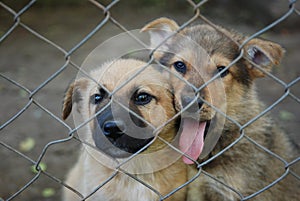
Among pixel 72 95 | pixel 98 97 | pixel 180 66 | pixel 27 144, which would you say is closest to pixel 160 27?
pixel 180 66

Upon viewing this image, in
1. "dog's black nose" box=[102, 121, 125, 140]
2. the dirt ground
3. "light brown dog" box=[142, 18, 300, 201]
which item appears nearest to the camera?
"dog's black nose" box=[102, 121, 125, 140]

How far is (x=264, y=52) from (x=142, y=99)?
0.93m

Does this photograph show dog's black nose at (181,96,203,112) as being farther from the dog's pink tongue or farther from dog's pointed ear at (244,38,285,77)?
dog's pointed ear at (244,38,285,77)

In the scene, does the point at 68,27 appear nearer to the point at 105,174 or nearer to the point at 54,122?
the point at 54,122

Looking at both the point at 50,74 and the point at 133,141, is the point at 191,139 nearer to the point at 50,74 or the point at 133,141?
the point at 133,141

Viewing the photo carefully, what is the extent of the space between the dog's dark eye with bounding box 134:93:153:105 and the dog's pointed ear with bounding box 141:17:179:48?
0.51m

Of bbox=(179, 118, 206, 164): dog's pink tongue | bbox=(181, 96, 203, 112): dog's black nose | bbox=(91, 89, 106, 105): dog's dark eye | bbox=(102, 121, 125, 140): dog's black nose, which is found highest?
bbox=(91, 89, 106, 105): dog's dark eye

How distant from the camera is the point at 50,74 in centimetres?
617

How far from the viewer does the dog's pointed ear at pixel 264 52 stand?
A: 10.7 ft

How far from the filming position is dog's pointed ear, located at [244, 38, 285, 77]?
326cm

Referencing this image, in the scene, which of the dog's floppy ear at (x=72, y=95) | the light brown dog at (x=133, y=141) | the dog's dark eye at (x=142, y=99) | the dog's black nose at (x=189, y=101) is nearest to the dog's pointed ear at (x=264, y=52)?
the dog's black nose at (x=189, y=101)

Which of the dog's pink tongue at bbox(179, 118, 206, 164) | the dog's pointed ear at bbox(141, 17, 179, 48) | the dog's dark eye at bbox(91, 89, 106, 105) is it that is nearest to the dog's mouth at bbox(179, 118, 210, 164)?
the dog's pink tongue at bbox(179, 118, 206, 164)

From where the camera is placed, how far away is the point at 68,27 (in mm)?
7098

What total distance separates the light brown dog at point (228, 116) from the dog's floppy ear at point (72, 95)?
0.64 meters
